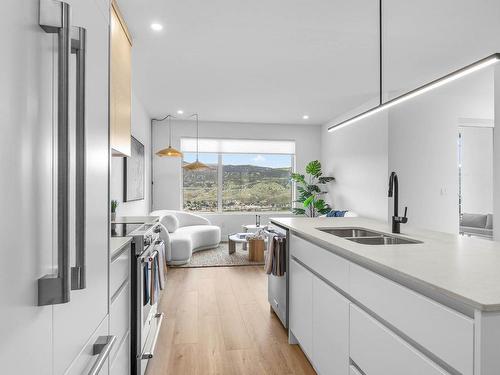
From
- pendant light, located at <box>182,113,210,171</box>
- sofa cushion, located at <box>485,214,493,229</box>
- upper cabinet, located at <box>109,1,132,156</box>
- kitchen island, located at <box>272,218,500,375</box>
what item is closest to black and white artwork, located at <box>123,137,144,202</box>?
pendant light, located at <box>182,113,210,171</box>

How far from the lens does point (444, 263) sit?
131cm

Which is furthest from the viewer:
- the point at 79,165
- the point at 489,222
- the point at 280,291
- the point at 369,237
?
the point at 489,222

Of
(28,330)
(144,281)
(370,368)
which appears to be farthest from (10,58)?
(144,281)

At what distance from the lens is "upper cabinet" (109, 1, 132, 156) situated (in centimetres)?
227

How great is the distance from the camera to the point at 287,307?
269 centimetres

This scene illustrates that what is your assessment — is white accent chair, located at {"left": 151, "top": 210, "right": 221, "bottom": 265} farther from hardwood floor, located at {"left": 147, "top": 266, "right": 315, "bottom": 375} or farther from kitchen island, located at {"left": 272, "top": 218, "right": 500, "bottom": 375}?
kitchen island, located at {"left": 272, "top": 218, "right": 500, "bottom": 375}

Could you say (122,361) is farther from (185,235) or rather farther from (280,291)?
(185,235)

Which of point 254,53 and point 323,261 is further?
A: point 254,53

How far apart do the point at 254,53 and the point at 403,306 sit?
309cm

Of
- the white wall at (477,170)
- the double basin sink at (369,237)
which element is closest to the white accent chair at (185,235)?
the double basin sink at (369,237)

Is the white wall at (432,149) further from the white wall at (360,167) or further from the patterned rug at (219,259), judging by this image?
the patterned rug at (219,259)

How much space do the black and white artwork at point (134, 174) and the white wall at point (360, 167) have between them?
380 cm

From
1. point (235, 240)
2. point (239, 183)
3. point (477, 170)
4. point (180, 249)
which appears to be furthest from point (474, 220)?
point (180, 249)

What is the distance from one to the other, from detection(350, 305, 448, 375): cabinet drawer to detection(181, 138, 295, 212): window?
19.8ft
